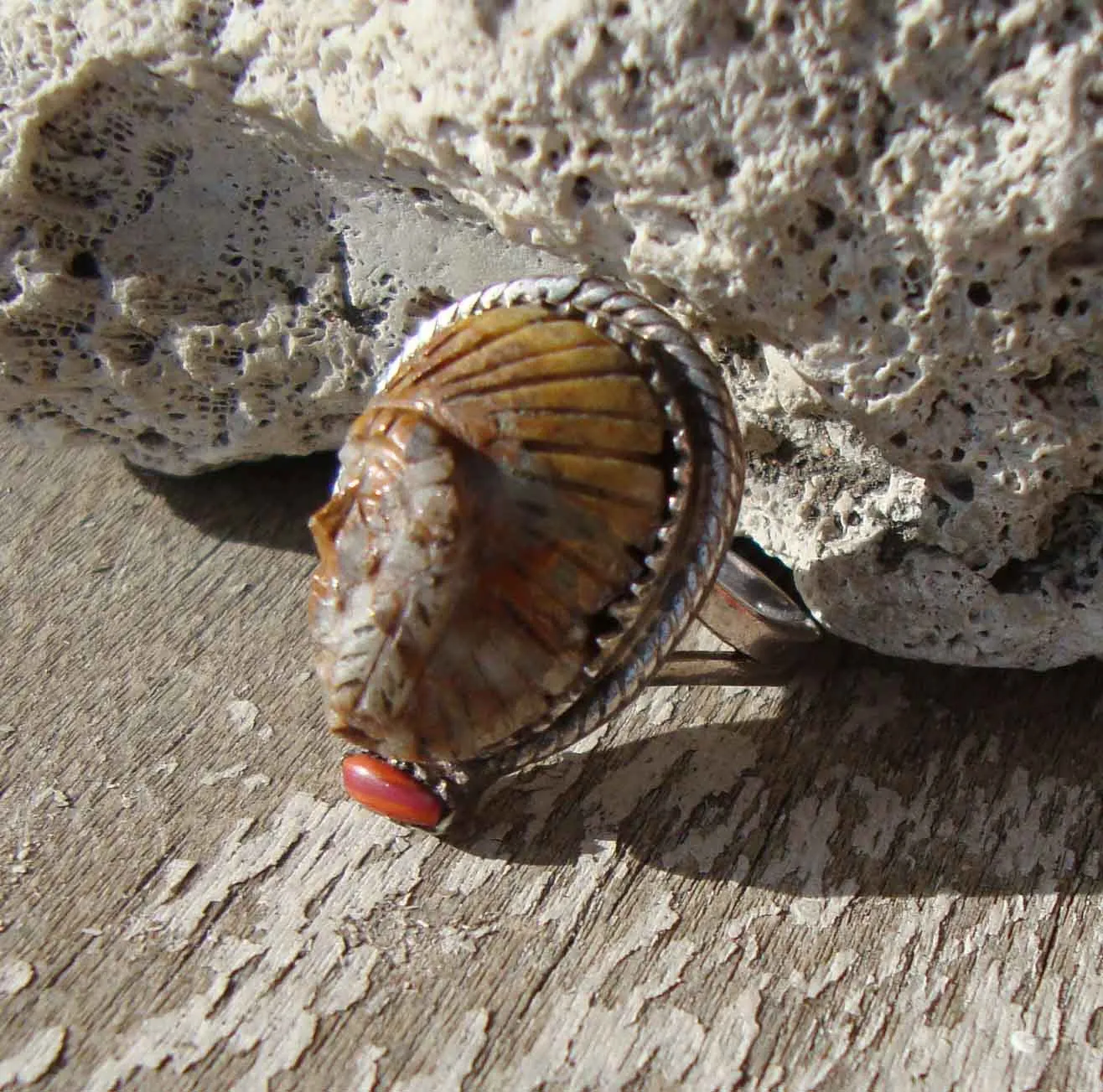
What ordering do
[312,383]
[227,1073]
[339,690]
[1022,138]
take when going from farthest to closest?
[312,383]
[339,690]
[227,1073]
[1022,138]

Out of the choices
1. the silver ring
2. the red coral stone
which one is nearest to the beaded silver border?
the silver ring

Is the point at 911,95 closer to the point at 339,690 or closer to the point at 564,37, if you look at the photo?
the point at 564,37

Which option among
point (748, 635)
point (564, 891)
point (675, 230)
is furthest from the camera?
point (748, 635)

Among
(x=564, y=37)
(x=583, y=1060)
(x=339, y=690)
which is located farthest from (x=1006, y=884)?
(x=564, y=37)

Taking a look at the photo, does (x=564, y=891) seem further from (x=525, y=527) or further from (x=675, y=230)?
(x=675, y=230)

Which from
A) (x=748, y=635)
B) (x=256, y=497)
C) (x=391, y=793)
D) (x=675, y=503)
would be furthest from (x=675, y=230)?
(x=256, y=497)
